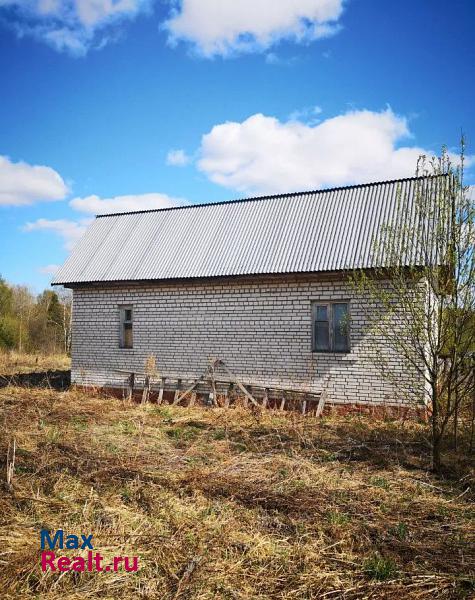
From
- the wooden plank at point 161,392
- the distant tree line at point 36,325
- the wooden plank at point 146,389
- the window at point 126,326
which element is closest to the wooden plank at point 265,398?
the wooden plank at point 161,392

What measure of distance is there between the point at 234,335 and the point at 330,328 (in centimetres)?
235

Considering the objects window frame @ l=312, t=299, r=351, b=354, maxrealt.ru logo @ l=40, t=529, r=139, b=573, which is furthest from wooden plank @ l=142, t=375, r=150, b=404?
maxrealt.ru logo @ l=40, t=529, r=139, b=573

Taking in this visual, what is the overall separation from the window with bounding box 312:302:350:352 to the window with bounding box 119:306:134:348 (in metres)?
5.15

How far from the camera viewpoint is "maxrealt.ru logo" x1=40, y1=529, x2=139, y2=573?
151 inches

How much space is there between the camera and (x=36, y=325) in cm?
3231

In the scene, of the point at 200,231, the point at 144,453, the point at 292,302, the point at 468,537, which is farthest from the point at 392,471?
the point at 200,231

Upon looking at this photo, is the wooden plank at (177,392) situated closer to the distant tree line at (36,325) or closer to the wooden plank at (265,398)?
the wooden plank at (265,398)

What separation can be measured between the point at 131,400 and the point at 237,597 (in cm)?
901

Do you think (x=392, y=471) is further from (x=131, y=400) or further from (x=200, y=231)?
(x=200, y=231)

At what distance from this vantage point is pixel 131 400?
12.1 m

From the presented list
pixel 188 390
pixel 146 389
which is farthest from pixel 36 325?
pixel 188 390

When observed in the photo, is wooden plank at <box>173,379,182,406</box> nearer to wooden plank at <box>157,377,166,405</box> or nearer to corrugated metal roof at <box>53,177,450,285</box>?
wooden plank at <box>157,377,166,405</box>

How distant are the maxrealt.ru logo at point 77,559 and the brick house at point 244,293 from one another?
7.08m

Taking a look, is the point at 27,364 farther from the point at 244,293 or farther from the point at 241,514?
the point at 241,514
